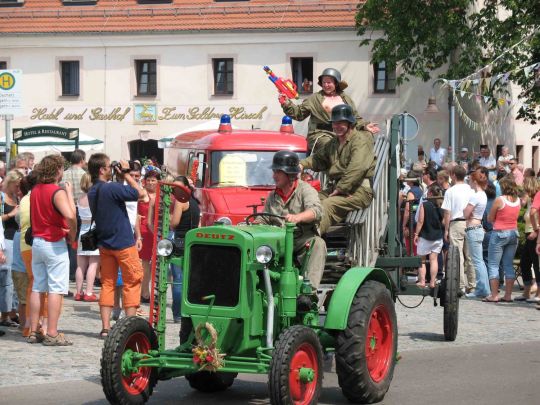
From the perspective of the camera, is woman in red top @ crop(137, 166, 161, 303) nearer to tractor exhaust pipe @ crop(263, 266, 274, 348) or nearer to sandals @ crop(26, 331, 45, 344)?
sandals @ crop(26, 331, 45, 344)

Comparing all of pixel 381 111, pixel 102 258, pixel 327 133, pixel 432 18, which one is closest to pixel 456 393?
pixel 327 133

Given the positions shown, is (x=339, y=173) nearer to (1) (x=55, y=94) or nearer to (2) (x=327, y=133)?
(2) (x=327, y=133)

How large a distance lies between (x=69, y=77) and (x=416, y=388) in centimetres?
3998

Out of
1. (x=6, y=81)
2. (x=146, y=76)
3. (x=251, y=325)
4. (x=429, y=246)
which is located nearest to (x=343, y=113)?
(x=251, y=325)

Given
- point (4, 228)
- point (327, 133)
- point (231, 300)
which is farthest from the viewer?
point (4, 228)

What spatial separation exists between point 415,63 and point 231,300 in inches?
1410

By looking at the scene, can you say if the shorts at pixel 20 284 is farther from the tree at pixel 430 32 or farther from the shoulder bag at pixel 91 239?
the tree at pixel 430 32

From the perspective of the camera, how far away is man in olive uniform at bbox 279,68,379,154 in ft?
44.6

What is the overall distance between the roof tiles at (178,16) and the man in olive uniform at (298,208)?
121 feet

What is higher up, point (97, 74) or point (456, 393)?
point (97, 74)

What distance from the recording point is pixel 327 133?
1362 cm

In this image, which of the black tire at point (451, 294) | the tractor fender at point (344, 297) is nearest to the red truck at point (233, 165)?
the black tire at point (451, 294)

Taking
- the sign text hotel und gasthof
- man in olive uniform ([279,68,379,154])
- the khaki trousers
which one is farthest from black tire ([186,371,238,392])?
the sign text hotel und gasthof

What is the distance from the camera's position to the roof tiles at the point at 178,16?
47625 mm
